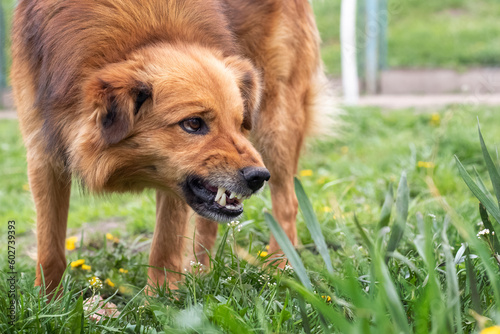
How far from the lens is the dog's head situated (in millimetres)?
2410

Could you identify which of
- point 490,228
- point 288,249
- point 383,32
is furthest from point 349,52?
point 288,249

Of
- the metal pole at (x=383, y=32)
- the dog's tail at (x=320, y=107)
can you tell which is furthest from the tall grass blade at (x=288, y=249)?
the metal pole at (x=383, y=32)

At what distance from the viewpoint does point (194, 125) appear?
8.13 ft

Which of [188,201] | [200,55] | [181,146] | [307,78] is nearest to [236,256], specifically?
[188,201]

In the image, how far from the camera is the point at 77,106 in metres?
2.52

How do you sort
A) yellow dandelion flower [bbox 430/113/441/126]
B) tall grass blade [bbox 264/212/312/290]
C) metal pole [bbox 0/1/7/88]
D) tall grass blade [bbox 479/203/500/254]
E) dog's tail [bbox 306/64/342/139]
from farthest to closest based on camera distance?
metal pole [bbox 0/1/7/88] < yellow dandelion flower [bbox 430/113/441/126] < dog's tail [bbox 306/64/342/139] < tall grass blade [bbox 479/203/500/254] < tall grass blade [bbox 264/212/312/290]

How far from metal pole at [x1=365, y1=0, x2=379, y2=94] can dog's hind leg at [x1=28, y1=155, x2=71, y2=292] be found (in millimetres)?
7245

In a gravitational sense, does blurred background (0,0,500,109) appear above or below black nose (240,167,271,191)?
below

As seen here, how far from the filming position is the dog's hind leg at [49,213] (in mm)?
2859

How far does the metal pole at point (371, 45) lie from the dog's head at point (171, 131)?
7.06m

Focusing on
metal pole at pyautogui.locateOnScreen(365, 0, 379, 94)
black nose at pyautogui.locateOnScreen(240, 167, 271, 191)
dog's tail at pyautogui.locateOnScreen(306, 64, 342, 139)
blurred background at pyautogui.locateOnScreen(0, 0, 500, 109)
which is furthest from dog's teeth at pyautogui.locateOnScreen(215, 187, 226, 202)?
metal pole at pyautogui.locateOnScreen(365, 0, 379, 94)

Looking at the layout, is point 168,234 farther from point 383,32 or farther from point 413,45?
point 413,45

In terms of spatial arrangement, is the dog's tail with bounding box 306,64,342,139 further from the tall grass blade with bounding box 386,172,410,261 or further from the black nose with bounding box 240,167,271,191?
the tall grass blade with bounding box 386,172,410,261

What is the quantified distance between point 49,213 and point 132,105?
91 centimetres
